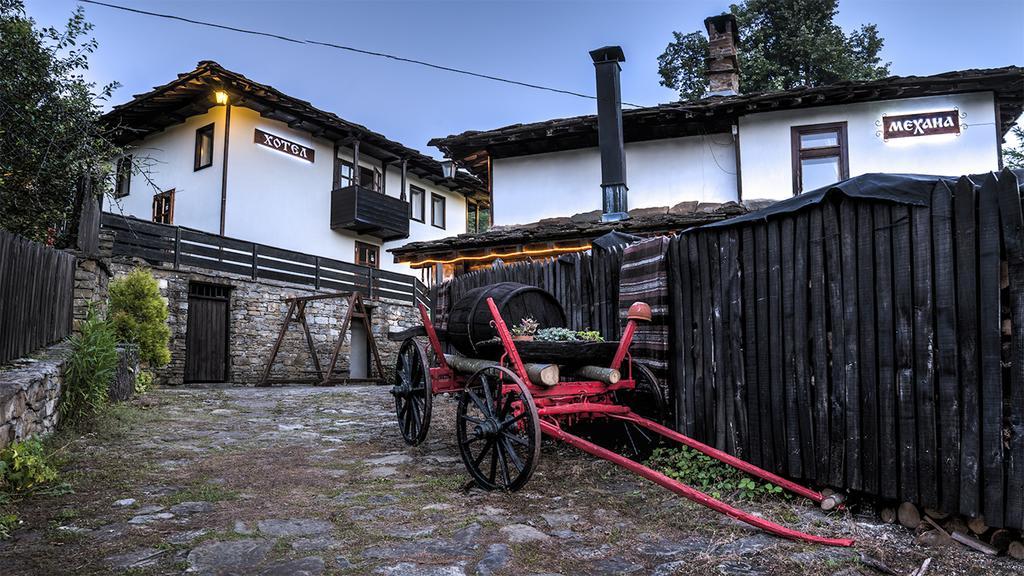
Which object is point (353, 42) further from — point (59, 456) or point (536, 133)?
point (59, 456)

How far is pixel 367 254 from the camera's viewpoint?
2173 centimetres

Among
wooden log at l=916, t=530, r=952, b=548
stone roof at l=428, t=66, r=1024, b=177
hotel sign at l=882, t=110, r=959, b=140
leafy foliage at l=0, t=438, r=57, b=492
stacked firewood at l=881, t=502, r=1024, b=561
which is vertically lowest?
wooden log at l=916, t=530, r=952, b=548

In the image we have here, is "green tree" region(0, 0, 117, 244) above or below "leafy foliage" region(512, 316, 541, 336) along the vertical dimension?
above

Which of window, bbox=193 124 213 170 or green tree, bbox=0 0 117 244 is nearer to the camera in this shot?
green tree, bbox=0 0 117 244

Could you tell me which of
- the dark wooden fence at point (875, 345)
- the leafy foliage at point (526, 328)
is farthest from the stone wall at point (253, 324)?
the dark wooden fence at point (875, 345)

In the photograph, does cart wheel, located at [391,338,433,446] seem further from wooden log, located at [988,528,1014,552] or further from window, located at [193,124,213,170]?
window, located at [193,124,213,170]

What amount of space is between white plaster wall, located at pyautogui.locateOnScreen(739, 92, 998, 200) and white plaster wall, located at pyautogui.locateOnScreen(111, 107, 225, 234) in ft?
Result: 45.4

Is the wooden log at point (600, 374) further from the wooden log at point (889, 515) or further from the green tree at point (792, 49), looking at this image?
the green tree at point (792, 49)

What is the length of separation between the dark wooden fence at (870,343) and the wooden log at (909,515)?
0.12 meters

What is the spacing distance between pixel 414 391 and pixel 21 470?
2927mm

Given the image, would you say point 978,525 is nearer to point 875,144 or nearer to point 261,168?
point 875,144

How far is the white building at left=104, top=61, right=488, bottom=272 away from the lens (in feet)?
55.9

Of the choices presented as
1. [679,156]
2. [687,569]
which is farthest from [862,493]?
[679,156]

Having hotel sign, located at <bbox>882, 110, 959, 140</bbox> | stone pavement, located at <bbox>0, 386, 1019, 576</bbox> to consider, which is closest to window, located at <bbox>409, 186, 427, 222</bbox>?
hotel sign, located at <bbox>882, 110, 959, 140</bbox>
